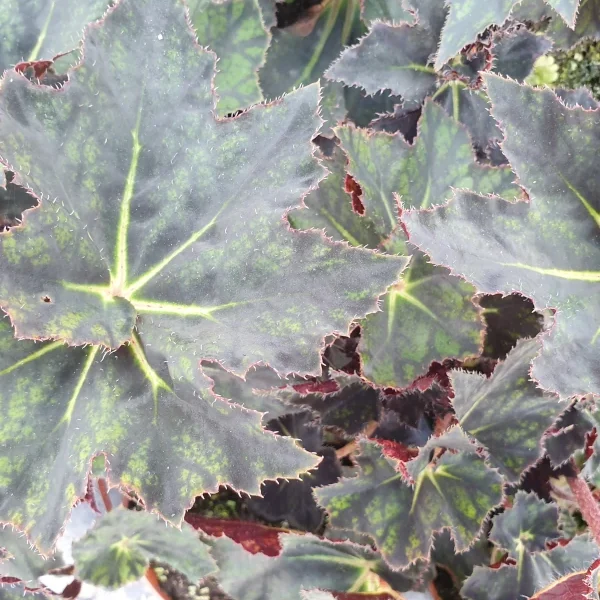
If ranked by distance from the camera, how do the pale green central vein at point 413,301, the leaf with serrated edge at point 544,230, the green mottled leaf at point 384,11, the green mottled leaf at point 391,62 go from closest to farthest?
1. the leaf with serrated edge at point 544,230
2. the pale green central vein at point 413,301
3. the green mottled leaf at point 391,62
4. the green mottled leaf at point 384,11

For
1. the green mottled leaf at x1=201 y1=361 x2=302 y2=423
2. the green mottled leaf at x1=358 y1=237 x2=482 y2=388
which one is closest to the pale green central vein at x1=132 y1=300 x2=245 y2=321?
the green mottled leaf at x1=201 y1=361 x2=302 y2=423

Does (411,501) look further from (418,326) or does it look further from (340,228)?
(340,228)

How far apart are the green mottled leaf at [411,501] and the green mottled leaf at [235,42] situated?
574mm

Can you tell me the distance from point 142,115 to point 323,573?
69cm

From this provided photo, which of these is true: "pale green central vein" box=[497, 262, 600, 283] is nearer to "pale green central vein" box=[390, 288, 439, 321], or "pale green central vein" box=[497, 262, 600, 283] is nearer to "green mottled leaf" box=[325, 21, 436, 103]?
"pale green central vein" box=[390, 288, 439, 321]

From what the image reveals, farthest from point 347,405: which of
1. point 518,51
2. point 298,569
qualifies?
point 518,51

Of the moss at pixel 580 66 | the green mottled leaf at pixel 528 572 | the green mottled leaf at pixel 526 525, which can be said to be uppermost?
the moss at pixel 580 66

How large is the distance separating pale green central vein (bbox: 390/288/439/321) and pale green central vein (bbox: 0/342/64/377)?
1.43 feet

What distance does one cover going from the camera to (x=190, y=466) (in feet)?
2.22

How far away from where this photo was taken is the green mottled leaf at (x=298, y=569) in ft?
3.19

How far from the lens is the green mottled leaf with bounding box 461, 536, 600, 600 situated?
37.2 inches

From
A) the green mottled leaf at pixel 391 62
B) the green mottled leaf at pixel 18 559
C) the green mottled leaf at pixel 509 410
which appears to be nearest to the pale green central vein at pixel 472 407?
the green mottled leaf at pixel 509 410

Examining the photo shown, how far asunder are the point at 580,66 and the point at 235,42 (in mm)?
690

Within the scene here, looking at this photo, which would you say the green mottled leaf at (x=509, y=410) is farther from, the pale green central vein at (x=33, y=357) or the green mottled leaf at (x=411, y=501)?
the pale green central vein at (x=33, y=357)
